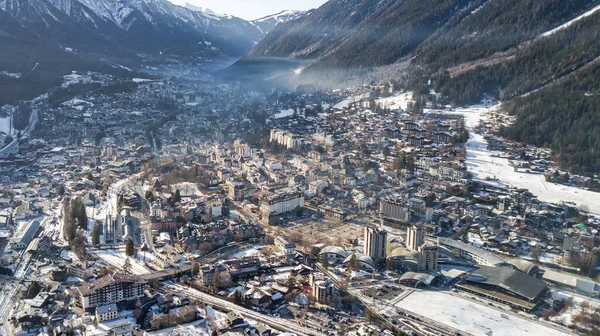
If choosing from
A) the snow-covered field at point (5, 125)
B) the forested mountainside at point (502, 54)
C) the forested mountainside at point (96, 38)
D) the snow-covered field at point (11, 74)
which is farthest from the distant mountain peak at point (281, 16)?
the snow-covered field at point (5, 125)

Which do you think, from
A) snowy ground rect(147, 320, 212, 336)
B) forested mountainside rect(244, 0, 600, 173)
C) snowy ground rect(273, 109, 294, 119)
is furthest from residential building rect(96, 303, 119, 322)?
snowy ground rect(273, 109, 294, 119)

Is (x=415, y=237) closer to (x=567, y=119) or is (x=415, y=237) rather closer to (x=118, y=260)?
(x=118, y=260)

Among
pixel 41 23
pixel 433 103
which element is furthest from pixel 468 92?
pixel 41 23

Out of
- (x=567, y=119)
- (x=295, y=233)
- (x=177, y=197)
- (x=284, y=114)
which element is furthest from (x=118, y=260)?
(x=284, y=114)

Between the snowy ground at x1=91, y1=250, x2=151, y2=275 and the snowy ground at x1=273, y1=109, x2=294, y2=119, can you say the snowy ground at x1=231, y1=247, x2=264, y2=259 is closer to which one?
the snowy ground at x1=91, y1=250, x2=151, y2=275

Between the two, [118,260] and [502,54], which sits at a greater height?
[502,54]

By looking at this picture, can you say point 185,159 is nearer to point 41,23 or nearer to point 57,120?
point 57,120
